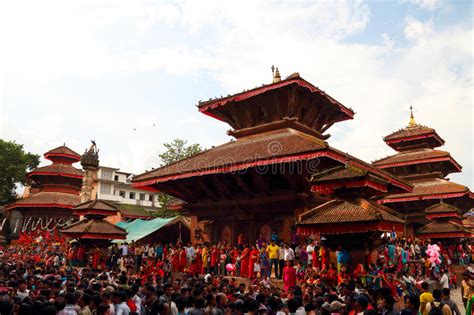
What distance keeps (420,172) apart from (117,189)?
47.5 meters

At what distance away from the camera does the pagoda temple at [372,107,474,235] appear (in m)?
29.3

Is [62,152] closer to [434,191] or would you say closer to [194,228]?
[194,228]

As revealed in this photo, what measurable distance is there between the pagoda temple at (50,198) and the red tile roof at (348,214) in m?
33.6

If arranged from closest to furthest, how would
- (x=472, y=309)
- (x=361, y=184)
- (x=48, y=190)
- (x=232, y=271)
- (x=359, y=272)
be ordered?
(x=472, y=309) < (x=359, y=272) < (x=361, y=184) < (x=232, y=271) < (x=48, y=190)

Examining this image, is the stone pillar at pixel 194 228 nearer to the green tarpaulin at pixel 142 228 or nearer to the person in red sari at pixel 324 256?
the green tarpaulin at pixel 142 228

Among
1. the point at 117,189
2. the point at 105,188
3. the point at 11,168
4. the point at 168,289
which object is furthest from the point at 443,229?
the point at 117,189

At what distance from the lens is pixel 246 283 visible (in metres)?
15.2

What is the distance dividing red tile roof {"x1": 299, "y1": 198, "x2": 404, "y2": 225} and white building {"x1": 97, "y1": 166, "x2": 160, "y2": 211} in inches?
2045

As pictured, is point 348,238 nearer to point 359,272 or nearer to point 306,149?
point 359,272

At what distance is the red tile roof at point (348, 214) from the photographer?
11289mm

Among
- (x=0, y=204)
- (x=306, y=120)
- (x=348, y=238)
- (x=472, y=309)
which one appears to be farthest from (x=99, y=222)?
(x=0, y=204)

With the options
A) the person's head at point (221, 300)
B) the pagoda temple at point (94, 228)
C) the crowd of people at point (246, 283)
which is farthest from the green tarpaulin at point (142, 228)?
the person's head at point (221, 300)

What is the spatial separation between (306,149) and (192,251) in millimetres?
7794

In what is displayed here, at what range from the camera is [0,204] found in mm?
46969
